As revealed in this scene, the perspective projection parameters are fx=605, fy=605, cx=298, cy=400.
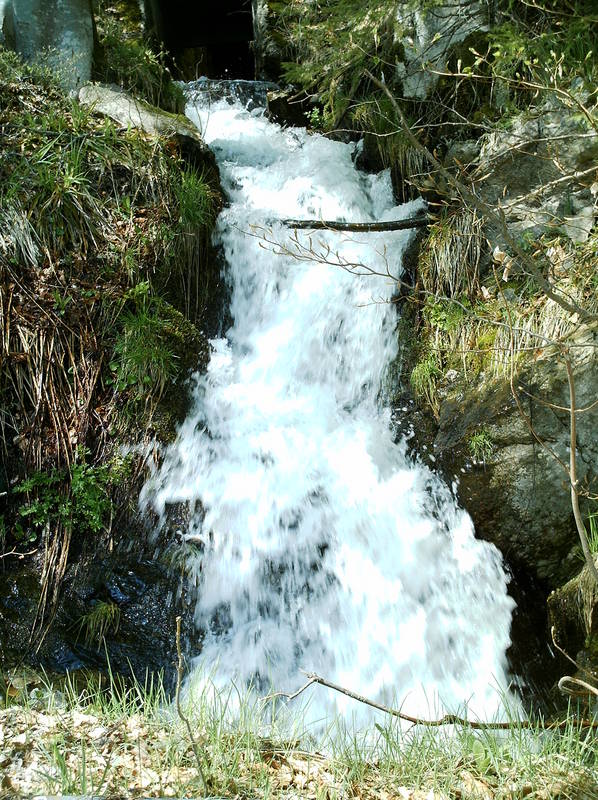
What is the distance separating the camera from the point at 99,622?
3.52 m

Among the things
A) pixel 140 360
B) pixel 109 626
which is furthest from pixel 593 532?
pixel 140 360

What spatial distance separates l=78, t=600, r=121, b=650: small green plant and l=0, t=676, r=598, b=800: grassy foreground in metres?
1.00

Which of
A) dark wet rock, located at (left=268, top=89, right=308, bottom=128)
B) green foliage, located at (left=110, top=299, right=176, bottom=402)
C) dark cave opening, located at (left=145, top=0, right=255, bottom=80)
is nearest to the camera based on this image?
green foliage, located at (left=110, top=299, right=176, bottom=402)

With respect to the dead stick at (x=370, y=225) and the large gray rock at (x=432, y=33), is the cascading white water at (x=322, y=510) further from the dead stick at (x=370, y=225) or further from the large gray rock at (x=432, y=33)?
the large gray rock at (x=432, y=33)

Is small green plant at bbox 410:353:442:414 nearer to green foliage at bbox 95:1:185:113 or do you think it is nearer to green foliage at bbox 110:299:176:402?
green foliage at bbox 110:299:176:402

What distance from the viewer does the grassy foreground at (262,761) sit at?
206cm

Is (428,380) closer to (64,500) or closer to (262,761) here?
(64,500)

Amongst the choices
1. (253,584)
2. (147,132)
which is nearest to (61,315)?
(147,132)

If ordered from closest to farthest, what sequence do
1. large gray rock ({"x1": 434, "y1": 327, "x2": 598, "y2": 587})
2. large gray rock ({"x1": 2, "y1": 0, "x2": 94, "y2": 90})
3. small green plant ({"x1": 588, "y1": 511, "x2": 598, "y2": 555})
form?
small green plant ({"x1": 588, "y1": 511, "x2": 598, "y2": 555}) → large gray rock ({"x1": 434, "y1": 327, "x2": 598, "y2": 587}) → large gray rock ({"x1": 2, "y1": 0, "x2": 94, "y2": 90})

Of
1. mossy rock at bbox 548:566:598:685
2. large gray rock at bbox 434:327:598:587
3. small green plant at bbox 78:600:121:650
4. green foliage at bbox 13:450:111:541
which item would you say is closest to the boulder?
green foliage at bbox 13:450:111:541

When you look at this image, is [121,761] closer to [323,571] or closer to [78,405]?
[323,571]

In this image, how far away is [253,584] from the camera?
3.62 meters

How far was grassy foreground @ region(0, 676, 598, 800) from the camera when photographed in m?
2.06

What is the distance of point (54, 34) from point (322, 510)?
502 centimetres
